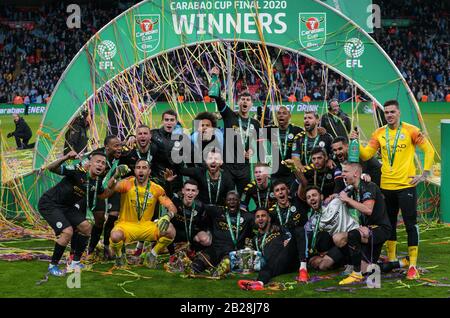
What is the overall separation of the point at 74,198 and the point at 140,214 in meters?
0.74

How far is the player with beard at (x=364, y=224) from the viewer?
293 inches

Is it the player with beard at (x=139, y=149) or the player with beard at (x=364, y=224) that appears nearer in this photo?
the player with beard at (x=364, y=224)

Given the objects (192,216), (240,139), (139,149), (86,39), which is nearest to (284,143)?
(240,139)

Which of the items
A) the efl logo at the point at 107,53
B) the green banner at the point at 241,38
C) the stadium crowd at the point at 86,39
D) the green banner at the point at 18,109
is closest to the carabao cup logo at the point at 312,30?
the green banner at the point at 241,38

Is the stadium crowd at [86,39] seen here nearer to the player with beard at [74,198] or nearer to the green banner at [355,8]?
the green banner at [355,8]

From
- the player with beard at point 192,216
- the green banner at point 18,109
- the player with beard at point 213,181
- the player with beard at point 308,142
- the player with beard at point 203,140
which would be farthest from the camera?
the green banner at point 18,109

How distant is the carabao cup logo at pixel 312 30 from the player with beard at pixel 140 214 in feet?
10.7

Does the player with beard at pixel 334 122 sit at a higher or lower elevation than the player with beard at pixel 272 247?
higher

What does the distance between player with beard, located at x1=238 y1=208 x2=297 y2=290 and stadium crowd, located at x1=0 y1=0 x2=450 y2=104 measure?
1943 cm

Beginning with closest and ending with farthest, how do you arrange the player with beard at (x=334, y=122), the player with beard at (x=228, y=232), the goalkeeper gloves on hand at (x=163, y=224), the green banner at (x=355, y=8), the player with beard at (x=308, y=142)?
the goalkeeper gloves on hand at (x=163, y=224) < the player with beard at (x=228, y=232) < the player with beard at (x=308, y=142) < the player with beard at (x=334, y=122) < the green banner at (x=355, y=8)

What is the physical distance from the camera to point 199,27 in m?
10.6

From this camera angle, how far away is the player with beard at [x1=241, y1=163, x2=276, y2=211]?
830 centimetres

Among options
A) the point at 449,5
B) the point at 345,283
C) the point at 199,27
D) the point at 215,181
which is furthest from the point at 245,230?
the point at 449,5

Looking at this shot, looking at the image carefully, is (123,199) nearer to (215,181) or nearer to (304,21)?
(215,181)
